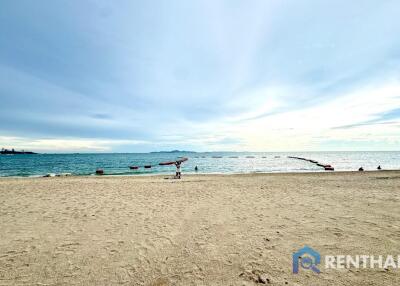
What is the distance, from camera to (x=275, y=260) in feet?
15.8

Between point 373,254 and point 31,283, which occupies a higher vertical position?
point 373,254

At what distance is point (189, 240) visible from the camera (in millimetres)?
5984

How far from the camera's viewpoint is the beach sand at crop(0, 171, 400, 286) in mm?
4273

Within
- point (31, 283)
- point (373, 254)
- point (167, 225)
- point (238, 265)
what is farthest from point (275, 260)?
point (31, 283)

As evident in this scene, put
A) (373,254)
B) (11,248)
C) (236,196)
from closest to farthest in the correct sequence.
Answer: (373,254) < (11,248) < (236,196)

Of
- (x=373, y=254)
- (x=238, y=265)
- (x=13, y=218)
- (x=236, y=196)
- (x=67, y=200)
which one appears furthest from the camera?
(x=236, y=196)

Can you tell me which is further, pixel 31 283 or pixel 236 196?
pixel 236 196

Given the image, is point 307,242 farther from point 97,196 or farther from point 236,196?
point 97,196

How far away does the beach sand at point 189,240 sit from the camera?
4.27 metres

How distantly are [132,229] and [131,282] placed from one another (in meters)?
2.92

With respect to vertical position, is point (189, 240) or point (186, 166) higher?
point (189, 240)

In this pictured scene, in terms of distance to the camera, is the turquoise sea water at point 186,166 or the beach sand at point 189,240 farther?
the turquoise sea water at point 186,166

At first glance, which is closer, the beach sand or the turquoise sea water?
the beach sand

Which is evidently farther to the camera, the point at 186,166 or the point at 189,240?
the point at 186,166
